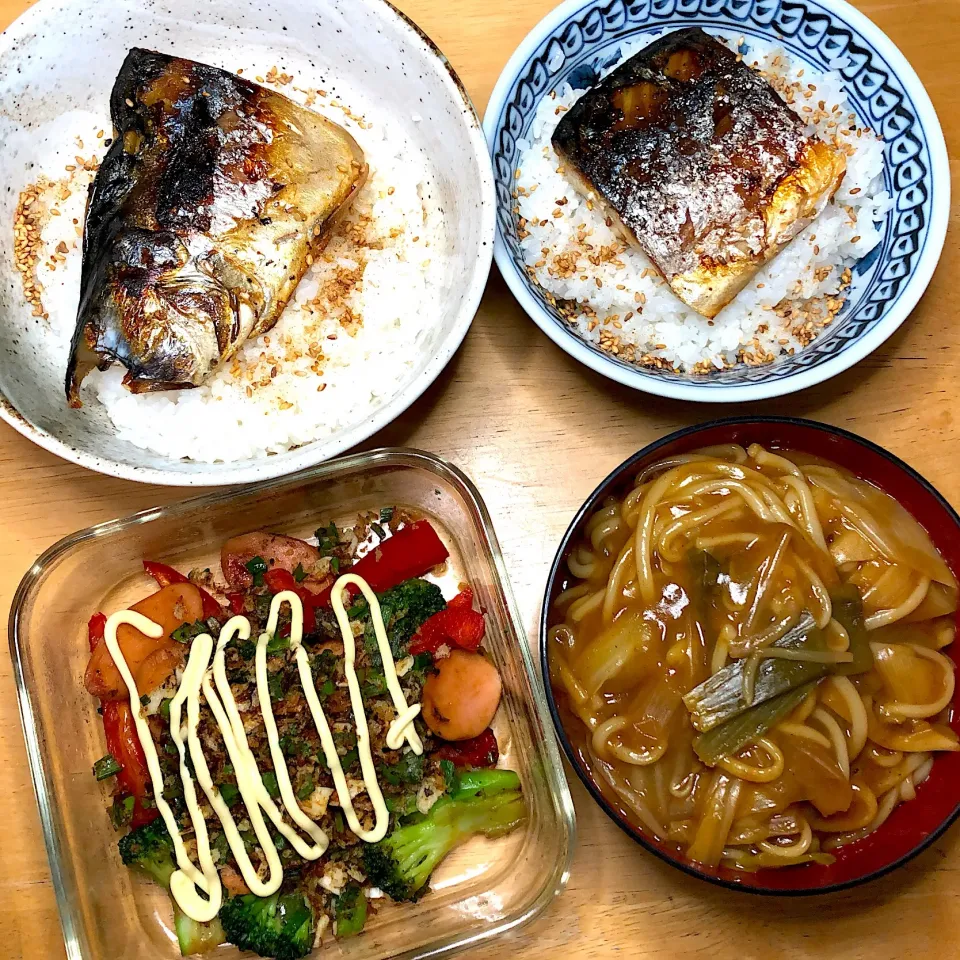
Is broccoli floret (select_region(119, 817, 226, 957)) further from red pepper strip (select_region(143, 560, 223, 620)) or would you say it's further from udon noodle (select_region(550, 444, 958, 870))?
udon noodle (select_region(550, 444, 958, 870))

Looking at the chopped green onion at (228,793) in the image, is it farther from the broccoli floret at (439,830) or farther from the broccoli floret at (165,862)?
the broccoli floret at (439,830)

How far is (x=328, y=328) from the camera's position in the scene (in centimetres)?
197

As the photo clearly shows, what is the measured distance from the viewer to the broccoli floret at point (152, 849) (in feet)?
6.07

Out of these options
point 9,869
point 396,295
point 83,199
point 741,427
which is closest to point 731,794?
point 741,427

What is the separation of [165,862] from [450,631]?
0.79 m

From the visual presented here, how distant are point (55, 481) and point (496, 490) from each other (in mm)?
1022

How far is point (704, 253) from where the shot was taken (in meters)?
1.82

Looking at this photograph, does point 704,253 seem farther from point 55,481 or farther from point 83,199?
point 55,481

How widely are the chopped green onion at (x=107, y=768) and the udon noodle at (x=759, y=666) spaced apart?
39.7 inches

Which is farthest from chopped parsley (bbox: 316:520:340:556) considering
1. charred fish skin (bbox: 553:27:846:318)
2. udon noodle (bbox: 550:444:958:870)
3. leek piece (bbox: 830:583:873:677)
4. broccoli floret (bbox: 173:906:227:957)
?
leek piece (bbox: 830:583:873:677)

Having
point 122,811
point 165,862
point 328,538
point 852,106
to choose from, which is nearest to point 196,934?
point 165,862

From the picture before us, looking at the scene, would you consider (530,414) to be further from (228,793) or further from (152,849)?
(152,849)

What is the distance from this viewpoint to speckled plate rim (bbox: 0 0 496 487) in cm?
169

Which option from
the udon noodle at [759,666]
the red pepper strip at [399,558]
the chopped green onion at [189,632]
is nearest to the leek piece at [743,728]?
the udon noodle at [759,666]
